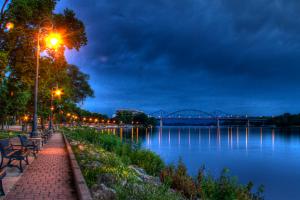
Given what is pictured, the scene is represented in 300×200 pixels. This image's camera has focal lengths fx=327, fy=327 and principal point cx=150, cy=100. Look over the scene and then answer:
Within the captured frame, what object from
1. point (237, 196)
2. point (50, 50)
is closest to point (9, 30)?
point (50, 50)

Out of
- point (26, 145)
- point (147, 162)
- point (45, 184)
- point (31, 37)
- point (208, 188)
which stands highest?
point (31, 37)

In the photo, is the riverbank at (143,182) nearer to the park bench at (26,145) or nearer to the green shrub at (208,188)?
the green shrub at (208,188)

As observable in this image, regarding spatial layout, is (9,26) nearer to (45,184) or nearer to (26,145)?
(26,145)

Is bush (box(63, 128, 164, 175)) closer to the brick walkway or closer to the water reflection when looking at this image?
the water reflection

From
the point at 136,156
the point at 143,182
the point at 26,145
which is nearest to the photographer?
the point at 143,182

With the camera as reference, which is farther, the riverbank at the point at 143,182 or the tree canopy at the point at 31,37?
the tree canopy at the point at 31,37

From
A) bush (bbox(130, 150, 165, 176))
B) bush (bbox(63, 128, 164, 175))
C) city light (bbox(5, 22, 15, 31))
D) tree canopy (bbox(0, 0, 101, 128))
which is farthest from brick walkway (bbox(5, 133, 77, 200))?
city light (bbox(5, 22, 15, 31))

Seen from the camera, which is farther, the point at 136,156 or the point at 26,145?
the point at 136,156

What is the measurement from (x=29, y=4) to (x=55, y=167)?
12.6 meters

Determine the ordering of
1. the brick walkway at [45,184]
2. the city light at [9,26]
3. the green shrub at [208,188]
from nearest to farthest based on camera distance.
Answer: the brick walkway at [45,184], the green shrub at [208,188], the city light at [9,26]

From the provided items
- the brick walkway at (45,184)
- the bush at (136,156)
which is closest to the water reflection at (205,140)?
the bush at (136,156)

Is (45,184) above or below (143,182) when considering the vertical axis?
above

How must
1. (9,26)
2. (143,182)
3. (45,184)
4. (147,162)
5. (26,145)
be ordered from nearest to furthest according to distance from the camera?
(45,184) < (143,182) < (26,145) < (147,162) < (9,26)

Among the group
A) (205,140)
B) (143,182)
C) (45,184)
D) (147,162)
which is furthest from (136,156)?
(205,140)
